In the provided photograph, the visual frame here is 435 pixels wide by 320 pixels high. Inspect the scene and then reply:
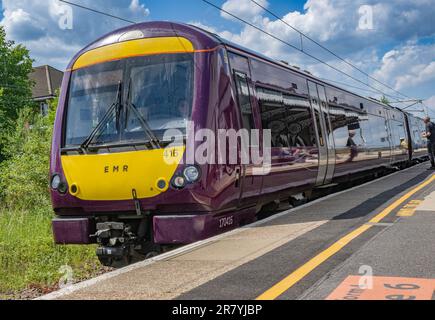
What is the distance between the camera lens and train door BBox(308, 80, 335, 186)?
10.2 metres

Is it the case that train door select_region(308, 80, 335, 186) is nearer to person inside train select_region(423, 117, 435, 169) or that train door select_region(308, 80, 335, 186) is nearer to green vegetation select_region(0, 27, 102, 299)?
green vegetation select_region(0, 27, 102, 299)

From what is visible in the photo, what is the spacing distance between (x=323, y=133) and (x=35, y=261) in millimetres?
6451

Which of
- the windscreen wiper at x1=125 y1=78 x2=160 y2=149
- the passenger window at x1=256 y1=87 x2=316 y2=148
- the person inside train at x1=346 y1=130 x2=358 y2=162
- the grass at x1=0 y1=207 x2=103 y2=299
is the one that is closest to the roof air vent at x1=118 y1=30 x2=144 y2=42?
the windscreen wiper at x1=125 y1=78 x2=160 y2=149

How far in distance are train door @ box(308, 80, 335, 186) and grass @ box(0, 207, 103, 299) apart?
4855 millimetres

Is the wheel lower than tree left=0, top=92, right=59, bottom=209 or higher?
lower

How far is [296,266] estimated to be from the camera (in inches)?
182

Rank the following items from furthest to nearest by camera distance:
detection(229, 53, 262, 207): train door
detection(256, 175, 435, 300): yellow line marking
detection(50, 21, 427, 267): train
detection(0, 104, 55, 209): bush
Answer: detection(0, 104, 55, 209): bush, detection(229, 53, 262, 207): train door, detection(50, 21, 427, 267): train, detection(256, 175, 435, 300): yellow line marking

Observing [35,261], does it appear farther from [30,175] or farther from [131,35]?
[30,175]

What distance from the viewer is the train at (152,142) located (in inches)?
234

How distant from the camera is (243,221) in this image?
23.6 feet

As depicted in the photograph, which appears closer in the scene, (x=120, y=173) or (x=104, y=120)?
(x=120, y=173)

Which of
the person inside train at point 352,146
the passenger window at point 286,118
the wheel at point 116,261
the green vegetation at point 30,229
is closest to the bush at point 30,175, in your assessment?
the green vegetation at point 30,229

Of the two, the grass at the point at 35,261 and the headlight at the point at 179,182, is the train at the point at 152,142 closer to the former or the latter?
the headlight at the point at 179,182

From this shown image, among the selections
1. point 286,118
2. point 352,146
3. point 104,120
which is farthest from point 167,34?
point 352,146
